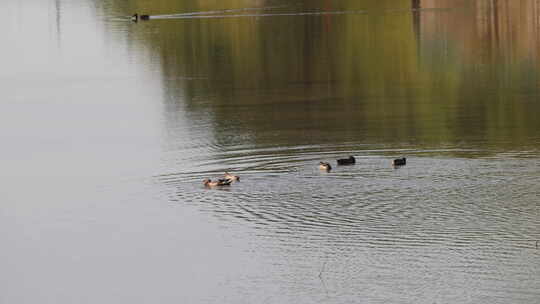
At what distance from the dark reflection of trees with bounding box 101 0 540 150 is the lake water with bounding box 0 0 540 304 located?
178mm

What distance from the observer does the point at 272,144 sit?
31.5 metres

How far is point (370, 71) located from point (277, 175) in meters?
21.2

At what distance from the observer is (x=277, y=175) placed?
27.2 m

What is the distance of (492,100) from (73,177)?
13.7m

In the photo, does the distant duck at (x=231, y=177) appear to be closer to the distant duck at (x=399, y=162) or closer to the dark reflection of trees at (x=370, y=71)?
the distant duck at (x=399, y=162)

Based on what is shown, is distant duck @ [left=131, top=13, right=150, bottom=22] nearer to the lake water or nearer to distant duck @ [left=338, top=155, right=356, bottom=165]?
the lake water

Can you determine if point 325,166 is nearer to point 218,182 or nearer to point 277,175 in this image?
point 277,175

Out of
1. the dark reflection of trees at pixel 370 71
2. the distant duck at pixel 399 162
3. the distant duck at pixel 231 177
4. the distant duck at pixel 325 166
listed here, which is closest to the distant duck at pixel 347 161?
the distant duck at pixel 325 166

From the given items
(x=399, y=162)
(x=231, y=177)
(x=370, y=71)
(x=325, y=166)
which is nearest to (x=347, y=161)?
(x=325, y=166)

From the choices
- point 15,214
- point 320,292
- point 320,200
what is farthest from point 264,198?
point 320,292

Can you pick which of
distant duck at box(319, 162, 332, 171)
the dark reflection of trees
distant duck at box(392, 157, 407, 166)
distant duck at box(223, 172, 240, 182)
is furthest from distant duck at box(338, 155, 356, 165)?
the dark reflection of trees

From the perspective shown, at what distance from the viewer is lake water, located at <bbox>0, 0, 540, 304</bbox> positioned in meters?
20.3

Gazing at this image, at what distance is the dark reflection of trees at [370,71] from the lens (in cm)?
3453

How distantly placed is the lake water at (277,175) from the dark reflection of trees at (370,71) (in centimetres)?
18
